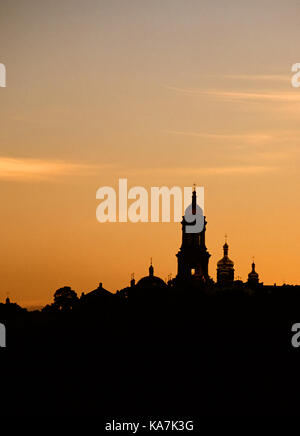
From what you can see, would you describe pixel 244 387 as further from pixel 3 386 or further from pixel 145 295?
pixel 145 295

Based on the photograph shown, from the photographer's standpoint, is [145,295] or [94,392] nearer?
[94,392]

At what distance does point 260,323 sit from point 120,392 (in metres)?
31.4

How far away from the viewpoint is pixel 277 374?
14275 centimetres

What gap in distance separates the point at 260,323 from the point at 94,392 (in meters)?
31.5

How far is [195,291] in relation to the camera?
194 meters

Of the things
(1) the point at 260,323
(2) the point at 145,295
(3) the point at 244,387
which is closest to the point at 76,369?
(3) the point at 244,387

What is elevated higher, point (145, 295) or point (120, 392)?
point (145, 295)

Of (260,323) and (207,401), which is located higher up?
(260,323)
